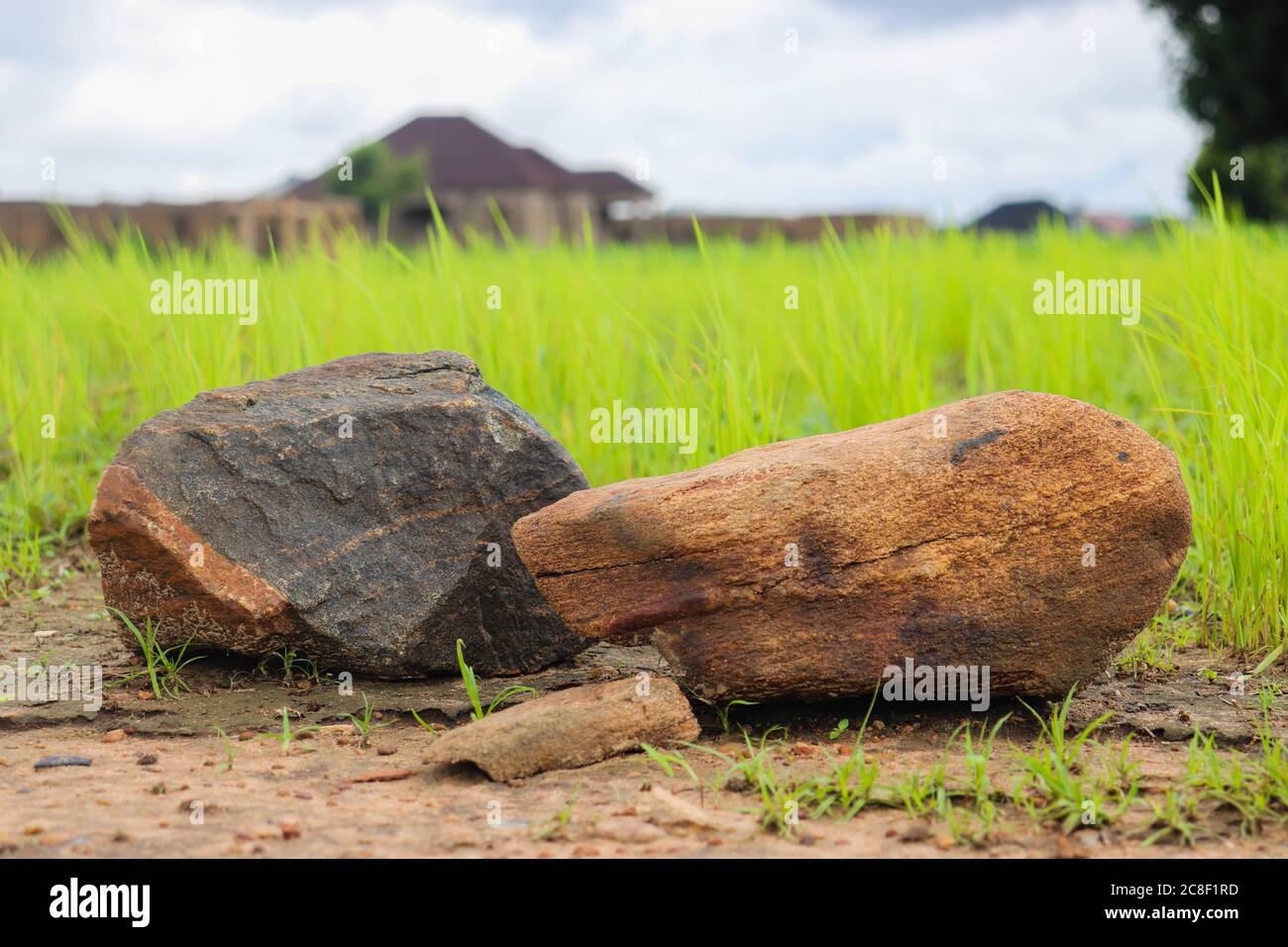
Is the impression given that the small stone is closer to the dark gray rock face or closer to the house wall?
the dark gray rock face

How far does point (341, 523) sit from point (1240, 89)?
21279mm

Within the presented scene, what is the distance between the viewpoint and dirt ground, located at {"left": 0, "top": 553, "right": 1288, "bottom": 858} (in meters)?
2.38

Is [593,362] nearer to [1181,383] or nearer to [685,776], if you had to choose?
[685,776]

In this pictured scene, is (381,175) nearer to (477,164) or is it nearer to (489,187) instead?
(489,187)

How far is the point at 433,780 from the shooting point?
110 inches

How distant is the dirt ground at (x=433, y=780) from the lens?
7.82ft

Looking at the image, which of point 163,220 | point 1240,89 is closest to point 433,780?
point 163,220

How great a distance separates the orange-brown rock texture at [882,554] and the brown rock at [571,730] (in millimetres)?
160

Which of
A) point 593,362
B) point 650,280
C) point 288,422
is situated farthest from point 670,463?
point 650,280

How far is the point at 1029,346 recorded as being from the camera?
19.1 feet

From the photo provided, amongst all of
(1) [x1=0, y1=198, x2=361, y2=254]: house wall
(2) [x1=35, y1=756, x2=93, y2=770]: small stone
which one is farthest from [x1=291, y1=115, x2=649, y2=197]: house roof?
(2) [x1=35, y1=756, x2=93, y2=770]: small stone

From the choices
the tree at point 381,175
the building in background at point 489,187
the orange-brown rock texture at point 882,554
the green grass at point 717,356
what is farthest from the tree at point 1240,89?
the orange-brown rock texture at point 882,554

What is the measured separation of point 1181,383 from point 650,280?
12.5 feet

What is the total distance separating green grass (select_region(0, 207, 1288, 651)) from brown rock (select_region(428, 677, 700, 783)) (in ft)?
5.13
